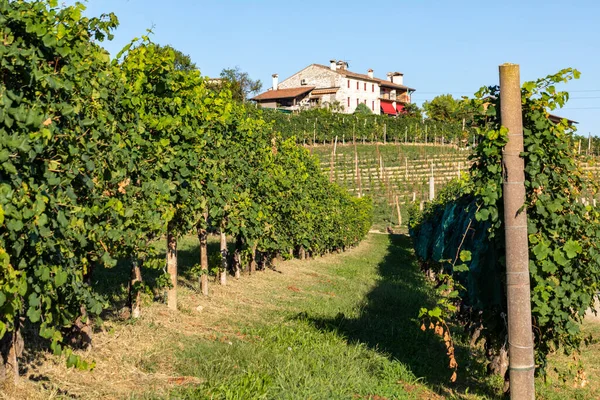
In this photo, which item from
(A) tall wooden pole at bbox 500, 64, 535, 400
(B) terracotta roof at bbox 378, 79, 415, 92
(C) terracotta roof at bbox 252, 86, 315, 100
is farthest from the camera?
(B) terracotta roof at bbox 378, 79, 415, 92

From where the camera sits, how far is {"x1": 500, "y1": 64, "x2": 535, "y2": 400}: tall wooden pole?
5527 mm

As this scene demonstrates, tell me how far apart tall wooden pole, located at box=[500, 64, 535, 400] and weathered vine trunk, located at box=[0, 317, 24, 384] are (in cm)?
435

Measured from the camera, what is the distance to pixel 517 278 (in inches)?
218

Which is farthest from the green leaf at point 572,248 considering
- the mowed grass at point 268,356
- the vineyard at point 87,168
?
the vineyard at point 87,168

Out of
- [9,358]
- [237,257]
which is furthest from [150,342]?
[237,257]

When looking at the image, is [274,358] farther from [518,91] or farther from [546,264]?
[518,91]

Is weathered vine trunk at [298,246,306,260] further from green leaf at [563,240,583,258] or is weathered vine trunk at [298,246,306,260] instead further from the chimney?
the chimney

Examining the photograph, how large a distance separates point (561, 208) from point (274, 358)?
3.88 m

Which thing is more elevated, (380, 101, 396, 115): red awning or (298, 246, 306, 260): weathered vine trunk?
(380, 101, 396, 115): red awning

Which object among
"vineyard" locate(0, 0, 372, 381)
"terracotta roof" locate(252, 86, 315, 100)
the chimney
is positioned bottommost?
"vineyard" locate(0, 0, 372, 381)

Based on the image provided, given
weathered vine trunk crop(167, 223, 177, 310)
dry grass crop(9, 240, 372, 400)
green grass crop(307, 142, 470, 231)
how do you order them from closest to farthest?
1. dry grass crop(9, 240, 372, 400)
2. weathered vine trunk crop(167, 223, 177, 310)
3. green grass crop(307, 142, 470, 231)

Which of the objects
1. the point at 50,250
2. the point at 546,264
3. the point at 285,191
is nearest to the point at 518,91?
the point at 546,264

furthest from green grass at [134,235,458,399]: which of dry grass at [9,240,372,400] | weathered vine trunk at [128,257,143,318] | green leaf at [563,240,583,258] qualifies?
green leaf at [563,240,583,258]

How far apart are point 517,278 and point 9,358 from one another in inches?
180
